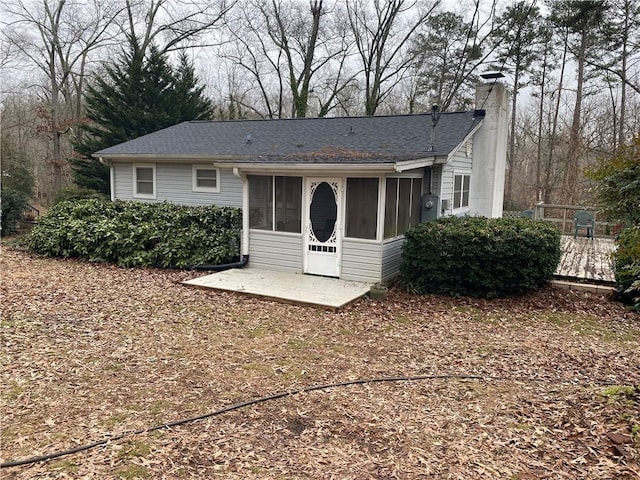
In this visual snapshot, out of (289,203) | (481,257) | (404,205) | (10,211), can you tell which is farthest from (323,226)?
(10,211)

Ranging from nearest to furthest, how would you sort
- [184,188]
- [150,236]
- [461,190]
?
[150,236] → [461,190] → [184,188]

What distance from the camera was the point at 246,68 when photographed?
2683cm

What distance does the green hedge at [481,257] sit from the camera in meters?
7.51

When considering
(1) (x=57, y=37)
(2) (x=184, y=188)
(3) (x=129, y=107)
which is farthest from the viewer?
(1) (x=57, y=37)

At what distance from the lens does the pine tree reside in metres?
17.4

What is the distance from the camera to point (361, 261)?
27.5ft

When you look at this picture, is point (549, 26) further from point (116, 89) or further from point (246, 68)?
point (116, 89)

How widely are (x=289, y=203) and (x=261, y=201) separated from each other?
633 mm

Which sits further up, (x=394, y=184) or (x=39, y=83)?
(x=39, y=83)

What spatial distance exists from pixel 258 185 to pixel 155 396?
5610mm

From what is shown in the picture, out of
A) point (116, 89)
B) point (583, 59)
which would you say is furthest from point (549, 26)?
point (116, 89)

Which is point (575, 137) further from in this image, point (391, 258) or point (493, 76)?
point (391, 258)

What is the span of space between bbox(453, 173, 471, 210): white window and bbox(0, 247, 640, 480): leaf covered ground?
3.66 meters

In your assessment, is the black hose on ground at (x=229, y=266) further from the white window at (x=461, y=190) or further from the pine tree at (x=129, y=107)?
the pine tree at (x=129, y=107)
